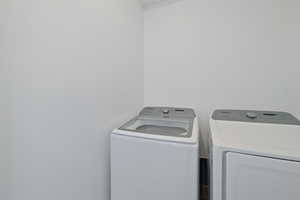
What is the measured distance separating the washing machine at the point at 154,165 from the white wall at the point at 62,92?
6.1 inches

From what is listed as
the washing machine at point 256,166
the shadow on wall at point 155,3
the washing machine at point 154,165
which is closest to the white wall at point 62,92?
the washing machine at point 154,165

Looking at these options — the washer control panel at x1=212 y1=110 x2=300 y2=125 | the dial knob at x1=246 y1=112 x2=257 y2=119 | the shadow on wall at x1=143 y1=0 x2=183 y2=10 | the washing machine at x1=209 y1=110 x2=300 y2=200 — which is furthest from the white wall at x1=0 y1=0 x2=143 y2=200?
the dial knob at x1=246 y1=112 x2=257 y2=119

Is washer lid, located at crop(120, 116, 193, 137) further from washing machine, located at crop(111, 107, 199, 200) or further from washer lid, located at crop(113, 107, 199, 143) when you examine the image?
washing machine, located at crop(111, 107, 199, 200)

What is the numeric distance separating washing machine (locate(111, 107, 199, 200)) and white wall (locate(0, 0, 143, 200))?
0.15 metres

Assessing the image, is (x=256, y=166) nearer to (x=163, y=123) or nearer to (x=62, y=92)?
(x=163, y=123)

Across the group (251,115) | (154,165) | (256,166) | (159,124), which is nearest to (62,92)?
(154,165)

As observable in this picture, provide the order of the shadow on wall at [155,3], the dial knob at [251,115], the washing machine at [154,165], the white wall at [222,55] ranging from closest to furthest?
the washing machine at [154,165] < the dial knob at [251,115] < the white wall at [222,55] < the shadow on wall at [155,3]

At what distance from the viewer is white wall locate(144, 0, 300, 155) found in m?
1.62

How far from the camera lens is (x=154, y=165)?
3.75ft

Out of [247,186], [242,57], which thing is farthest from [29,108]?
[242,57]

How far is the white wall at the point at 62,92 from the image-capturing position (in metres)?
0.72

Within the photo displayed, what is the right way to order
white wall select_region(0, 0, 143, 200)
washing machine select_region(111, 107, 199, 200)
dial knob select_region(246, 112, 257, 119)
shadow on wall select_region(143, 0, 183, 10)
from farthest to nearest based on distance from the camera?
shadow on wall select_region(143, 0, 183, 10)
dial knob select_region(246, 112, 257, 119)
washing machine select_region(111, 107, 199, 200)
white wall select_region(0, 0, 143, 200)

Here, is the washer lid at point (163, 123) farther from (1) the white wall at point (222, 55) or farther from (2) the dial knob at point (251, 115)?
(2) the dial knob at point (251, 115)

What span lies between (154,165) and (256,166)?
2.00ft
